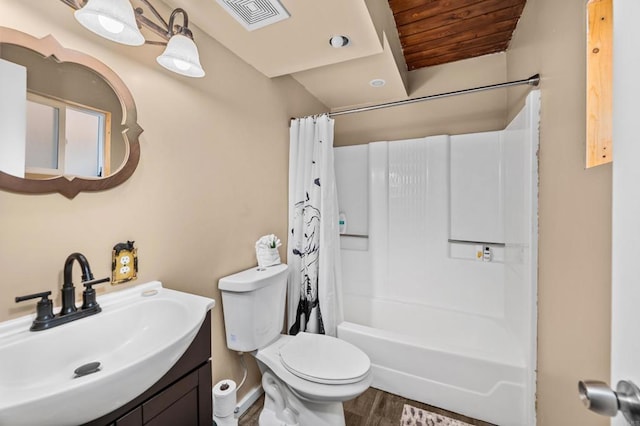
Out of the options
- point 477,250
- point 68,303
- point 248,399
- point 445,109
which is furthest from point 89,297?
point 445,109

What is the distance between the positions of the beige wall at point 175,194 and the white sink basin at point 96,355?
5.9 inches

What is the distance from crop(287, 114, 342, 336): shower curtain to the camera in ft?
6.55

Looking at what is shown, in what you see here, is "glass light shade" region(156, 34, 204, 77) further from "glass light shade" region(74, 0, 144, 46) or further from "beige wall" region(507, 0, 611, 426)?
"beige wall" region(507, 0, 611, 426)

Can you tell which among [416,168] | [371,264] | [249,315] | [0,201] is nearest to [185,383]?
[249,315]

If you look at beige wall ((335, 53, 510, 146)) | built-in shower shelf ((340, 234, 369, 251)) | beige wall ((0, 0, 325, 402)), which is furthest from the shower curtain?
beige wall ((335, 53, 510, 146))

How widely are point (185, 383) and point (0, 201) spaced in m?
0.80

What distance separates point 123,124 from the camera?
3.56ft

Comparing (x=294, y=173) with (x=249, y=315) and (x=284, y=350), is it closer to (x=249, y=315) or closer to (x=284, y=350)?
(x=249, y=315)

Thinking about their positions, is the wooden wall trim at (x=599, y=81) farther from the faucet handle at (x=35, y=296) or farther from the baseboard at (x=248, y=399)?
the baseboard at (x=248, y=399)

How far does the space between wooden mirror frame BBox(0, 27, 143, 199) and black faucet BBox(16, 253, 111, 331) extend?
0.24 m

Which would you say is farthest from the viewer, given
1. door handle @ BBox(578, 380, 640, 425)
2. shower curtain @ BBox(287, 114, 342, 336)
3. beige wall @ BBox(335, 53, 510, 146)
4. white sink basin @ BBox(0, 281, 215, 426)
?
beige wall @ BBox(335, 53, 510, 146)

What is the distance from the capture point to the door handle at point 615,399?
0.39 m

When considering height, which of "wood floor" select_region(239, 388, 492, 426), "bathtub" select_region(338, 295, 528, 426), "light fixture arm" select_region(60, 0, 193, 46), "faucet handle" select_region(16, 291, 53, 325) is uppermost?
"light fixture arm" select_region(60, 0, 193, 46)

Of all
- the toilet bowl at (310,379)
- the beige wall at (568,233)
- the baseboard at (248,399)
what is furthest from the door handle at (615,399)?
the baseboard at (248,399)
